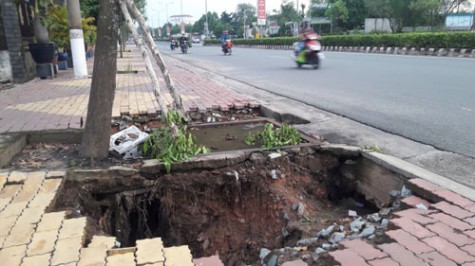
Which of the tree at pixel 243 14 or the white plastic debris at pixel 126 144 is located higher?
the tree at pixel 243 14

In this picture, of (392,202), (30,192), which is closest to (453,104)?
(392,202)

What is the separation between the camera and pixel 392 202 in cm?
307

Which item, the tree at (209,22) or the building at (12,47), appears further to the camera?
the tree at (209,22)

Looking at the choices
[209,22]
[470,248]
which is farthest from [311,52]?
[209,22]

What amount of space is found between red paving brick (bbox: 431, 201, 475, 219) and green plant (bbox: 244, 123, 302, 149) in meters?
1.64

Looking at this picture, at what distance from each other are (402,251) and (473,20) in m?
35.7

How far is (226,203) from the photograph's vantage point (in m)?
3.71

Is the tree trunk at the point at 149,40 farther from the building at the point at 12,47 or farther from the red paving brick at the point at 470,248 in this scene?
the building at the point at 12,47

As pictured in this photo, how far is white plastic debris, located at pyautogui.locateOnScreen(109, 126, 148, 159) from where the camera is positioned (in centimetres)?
395

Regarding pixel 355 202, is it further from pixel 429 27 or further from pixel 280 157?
pixel 429 27

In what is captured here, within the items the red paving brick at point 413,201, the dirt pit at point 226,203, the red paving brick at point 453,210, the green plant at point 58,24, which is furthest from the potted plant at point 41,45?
the red paving brick at point 453,210

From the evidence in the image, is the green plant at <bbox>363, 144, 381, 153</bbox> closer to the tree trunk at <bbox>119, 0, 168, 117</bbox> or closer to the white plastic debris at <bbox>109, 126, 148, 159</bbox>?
the tree trunk at <bbox>119, 0, 168, 117</bbox>

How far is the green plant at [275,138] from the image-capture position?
4.01m

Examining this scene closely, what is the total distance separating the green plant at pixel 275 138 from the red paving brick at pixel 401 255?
1821 mm
